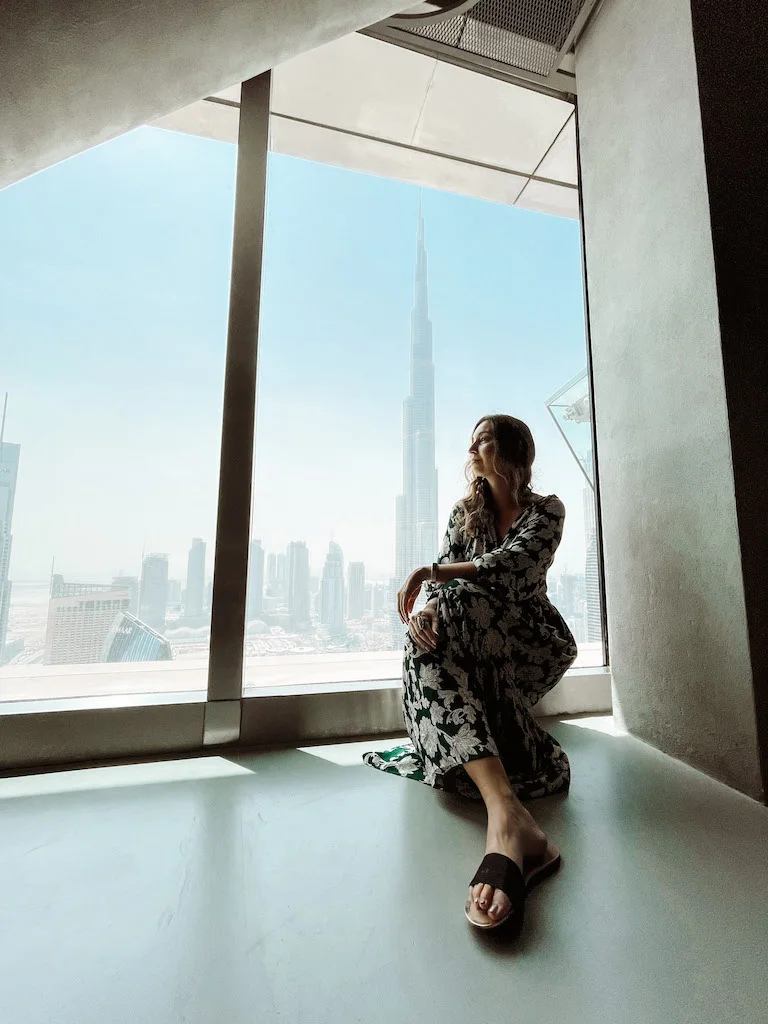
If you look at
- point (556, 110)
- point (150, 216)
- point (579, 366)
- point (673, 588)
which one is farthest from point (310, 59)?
point (673, 588)

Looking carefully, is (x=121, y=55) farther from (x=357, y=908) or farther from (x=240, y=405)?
(x=357, y=908)

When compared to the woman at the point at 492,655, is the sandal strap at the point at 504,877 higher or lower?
lower

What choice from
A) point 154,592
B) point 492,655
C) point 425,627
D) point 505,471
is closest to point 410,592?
point 425,627

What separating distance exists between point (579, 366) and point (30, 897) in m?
2.38

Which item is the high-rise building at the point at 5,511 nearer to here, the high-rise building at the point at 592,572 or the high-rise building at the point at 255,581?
the high-rise building at the point at 255,581

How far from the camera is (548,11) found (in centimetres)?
202

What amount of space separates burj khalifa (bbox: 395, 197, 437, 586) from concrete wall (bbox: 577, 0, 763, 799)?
64 centimetres

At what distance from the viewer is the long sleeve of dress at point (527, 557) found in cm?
129

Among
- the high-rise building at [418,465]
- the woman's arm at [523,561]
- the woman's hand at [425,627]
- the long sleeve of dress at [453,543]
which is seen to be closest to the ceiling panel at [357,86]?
the high-rise building at [418,465]

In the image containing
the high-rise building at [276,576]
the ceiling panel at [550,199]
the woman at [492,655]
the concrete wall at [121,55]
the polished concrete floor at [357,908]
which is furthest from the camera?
the ceiling panel at [550,199]

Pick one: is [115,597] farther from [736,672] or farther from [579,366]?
[579,366]

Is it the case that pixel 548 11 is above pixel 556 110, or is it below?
above

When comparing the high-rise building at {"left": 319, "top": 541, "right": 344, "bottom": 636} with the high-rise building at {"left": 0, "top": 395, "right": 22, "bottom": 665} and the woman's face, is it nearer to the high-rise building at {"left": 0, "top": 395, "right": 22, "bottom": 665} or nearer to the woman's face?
the woman's face

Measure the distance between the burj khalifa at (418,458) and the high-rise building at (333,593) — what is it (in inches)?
8.7
